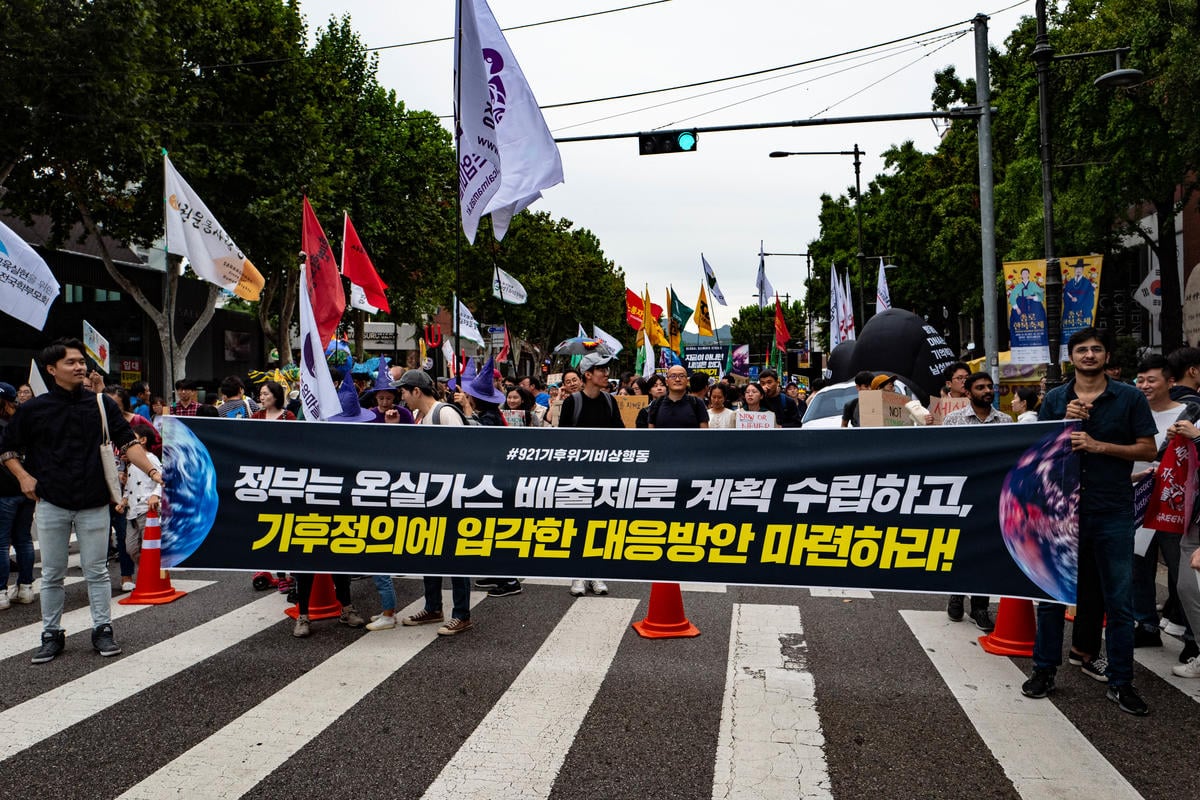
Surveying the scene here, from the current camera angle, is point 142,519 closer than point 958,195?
Yes

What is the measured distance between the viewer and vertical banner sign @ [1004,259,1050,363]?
44.5 ft

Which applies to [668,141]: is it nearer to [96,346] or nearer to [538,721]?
[96,346]

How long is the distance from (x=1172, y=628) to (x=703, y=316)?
76.2ft

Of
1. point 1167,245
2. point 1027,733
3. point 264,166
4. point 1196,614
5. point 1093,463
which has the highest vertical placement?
point 264,166

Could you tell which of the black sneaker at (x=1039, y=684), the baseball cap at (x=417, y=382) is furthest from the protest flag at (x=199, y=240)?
the black sneaker at (x=1039, y=684)

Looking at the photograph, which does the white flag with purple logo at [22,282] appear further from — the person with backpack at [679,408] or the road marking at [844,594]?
the road marking at [844,594]

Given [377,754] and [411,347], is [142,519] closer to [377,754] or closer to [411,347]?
[377,754]

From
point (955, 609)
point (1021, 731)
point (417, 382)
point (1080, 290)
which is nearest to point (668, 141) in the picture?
point (1080, 290)

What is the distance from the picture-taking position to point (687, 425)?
28.3 feet

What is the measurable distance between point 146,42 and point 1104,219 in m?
22.9

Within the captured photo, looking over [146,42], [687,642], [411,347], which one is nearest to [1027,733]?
[687,642]

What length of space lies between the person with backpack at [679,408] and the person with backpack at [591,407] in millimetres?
935

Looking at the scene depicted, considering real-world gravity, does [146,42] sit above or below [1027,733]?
above

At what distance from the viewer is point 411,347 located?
191 ft
